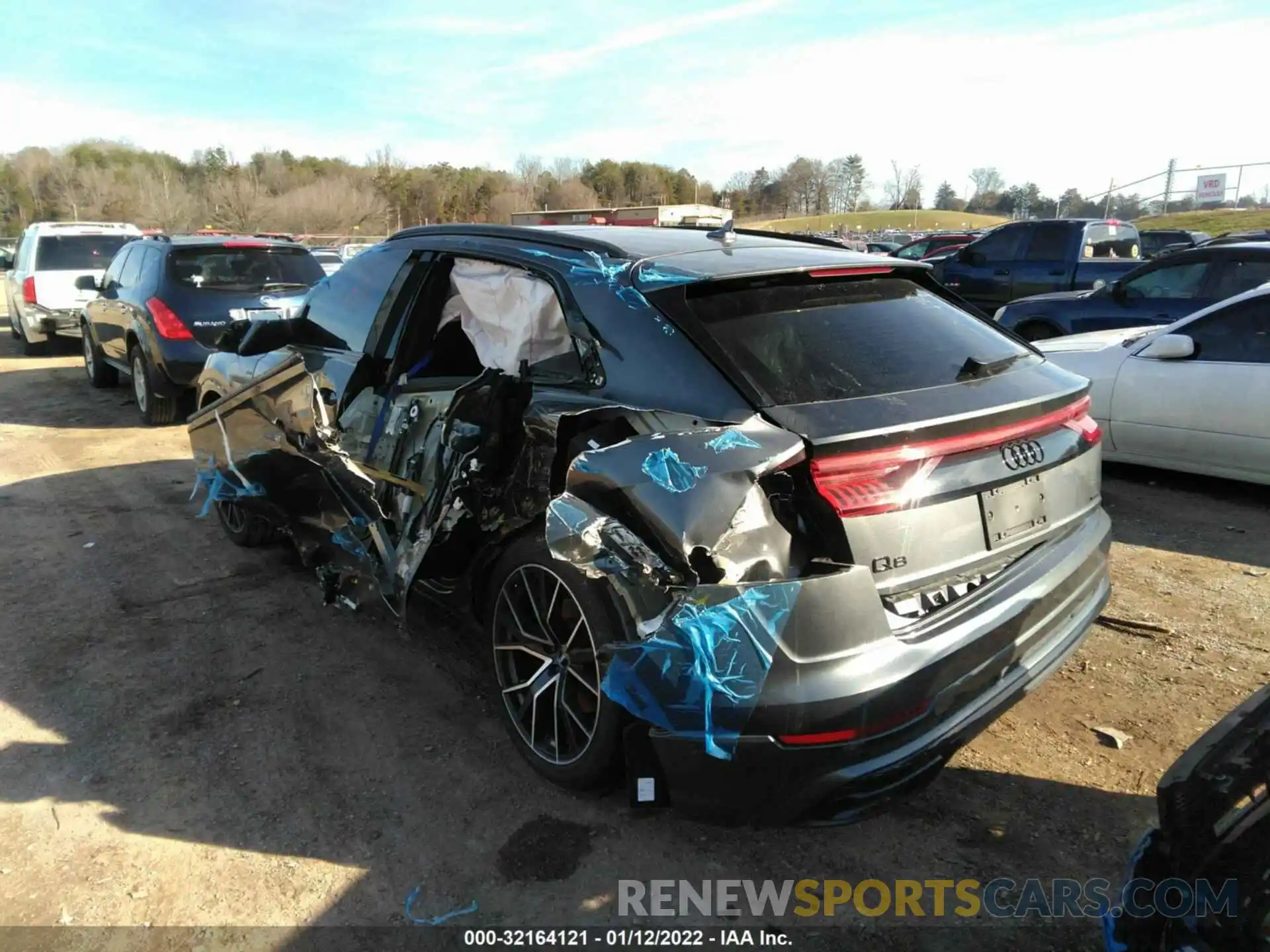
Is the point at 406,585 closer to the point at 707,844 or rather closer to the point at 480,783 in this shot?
the point at 480,783

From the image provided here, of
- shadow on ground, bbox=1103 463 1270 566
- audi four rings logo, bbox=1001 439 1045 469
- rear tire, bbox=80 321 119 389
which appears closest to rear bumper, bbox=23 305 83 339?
rear tire, bbox=80 321 119 389

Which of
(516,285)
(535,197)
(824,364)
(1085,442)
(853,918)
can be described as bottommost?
(853,918)

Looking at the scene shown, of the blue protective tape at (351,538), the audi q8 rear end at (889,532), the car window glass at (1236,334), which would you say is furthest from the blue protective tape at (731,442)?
the car window glass at (1236,334)

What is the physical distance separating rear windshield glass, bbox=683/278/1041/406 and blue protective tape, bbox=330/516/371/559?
178cm

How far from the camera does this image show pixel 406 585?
3.27 metres

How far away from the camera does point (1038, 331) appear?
902 cm

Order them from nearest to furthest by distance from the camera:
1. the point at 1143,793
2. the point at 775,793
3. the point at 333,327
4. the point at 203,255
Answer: the point at 775,793 < the point at 1143,793 < the point at 333,327 < the point at 203,255

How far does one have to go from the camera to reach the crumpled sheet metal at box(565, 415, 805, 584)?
2.18m

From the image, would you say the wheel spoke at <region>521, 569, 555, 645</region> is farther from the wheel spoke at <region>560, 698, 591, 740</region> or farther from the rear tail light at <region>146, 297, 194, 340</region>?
the rear tail light at <region>146, 297, 194, 340</region>

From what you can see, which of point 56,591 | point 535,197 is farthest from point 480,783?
point 535,197

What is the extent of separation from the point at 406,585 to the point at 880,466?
73.0 inches

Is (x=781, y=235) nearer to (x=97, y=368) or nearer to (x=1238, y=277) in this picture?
(x=1238, y=277)

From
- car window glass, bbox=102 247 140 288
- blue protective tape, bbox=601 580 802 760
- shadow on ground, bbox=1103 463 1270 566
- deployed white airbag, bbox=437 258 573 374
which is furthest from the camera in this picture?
car window glass, bbox=102 247 140 288

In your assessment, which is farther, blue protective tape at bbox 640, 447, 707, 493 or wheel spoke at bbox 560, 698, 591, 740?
wheel spoke at bbox 560, 698, 591, 740
